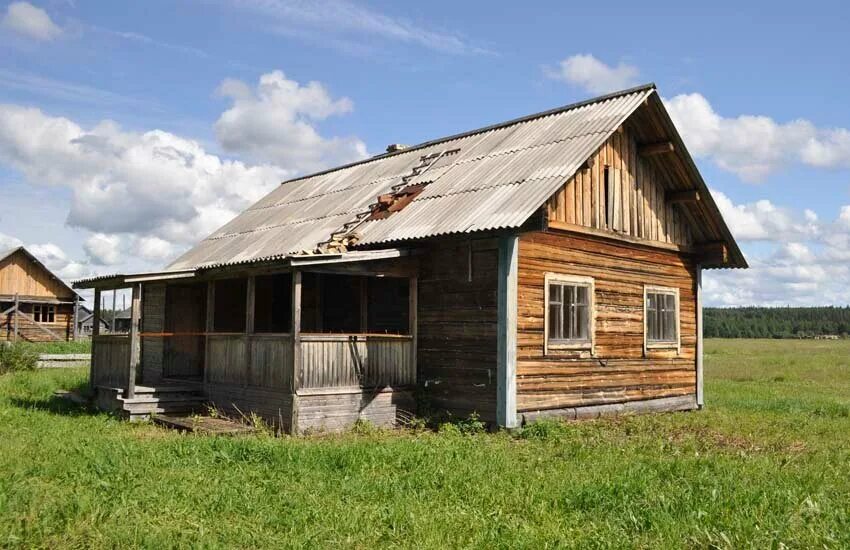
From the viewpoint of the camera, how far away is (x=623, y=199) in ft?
52.9

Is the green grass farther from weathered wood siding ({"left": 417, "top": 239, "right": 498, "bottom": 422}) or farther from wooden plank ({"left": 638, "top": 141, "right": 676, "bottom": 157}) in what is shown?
wooden plank ({"left": 638, "top": 141, "right": 676, "bottom": 157})

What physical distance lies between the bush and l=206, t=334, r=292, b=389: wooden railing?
13.9m

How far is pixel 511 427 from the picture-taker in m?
13.2

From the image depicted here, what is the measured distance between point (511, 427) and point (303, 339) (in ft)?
12.2

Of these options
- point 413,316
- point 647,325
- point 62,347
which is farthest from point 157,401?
point 62,347

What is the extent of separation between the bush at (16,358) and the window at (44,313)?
1472 cm

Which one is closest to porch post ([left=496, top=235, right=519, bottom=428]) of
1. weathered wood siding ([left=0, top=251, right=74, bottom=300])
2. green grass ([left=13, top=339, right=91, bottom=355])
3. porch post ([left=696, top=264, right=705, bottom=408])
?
porch post ([left=696, top=264, right=705, bottom=408])

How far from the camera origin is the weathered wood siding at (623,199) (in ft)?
49.0

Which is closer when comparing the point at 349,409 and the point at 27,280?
the point at 349,409

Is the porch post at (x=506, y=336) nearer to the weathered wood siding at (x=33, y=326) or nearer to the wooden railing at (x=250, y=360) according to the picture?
the wooden railing at (x=250, y=360)

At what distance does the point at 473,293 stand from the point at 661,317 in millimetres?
5644

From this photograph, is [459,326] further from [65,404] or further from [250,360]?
[65,404]

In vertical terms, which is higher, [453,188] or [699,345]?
[453,188]

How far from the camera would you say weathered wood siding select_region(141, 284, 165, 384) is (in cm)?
1792
